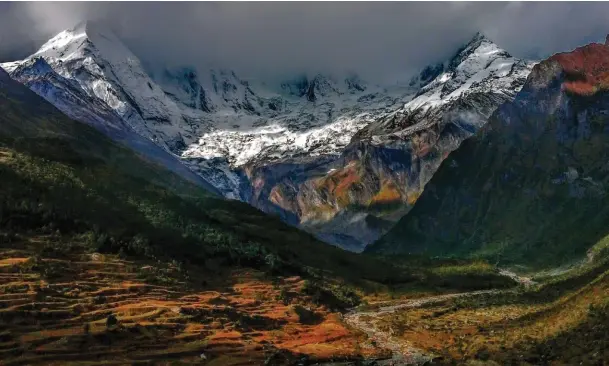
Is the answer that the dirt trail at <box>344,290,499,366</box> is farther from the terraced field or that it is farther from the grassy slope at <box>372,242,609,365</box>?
the terraced field

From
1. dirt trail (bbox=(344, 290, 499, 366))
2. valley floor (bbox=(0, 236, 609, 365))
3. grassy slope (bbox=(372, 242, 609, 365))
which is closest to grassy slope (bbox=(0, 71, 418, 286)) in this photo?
valley floor (bbox=(0, 236, 609, 365))

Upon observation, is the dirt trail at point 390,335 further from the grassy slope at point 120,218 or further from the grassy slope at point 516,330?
the grassy slope at point 120,218

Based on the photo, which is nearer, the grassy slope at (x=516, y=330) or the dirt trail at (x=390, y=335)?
the grassy slope at (x=516, y=330)

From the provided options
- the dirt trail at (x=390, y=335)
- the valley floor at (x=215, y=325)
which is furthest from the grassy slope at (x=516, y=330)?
the dirt trail at (x=390, y=335)

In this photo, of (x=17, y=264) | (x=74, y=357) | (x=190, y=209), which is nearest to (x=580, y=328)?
(x=74, y=357)

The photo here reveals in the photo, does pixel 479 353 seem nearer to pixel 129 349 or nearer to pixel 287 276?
pixel 129 349

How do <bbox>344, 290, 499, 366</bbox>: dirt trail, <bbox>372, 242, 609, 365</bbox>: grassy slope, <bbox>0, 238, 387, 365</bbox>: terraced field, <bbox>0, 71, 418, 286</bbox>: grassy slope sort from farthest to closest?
<bbox>0, 71, 418, 286</bbox>: grassy slope → <bbox>344, 290, 499, 366</bbox>: dirt trail → <bbox>372, 242, 609, 365</bbox>: grassy slope → <bbox>0, 238, 387, 365</bbox>: terraced field

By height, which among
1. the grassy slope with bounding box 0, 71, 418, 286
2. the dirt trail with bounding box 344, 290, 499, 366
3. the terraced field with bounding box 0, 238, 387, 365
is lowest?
the dirt trail with bounding box 344, 290, 499, 366

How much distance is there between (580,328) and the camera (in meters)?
76.1

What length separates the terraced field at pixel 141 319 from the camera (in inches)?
2564

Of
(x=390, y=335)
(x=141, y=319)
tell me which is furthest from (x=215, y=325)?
(x=390, y=335)

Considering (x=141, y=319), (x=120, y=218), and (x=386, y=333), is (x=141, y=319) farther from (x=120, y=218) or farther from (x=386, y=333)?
(x=120, y=218)

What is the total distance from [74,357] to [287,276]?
72.6 metres

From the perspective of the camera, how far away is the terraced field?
65125mm
